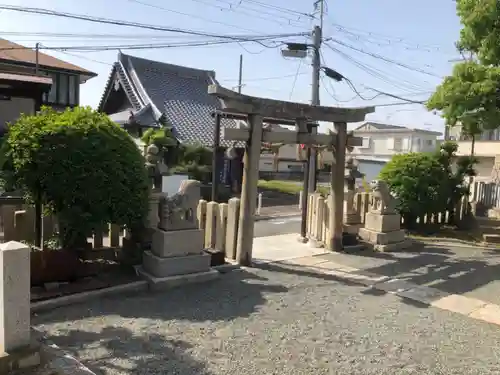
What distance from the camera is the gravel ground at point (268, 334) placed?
15.4ft

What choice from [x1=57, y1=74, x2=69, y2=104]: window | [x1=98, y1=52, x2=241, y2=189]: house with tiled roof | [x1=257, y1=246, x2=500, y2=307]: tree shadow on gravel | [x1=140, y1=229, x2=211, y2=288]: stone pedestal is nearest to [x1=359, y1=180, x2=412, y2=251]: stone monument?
[x1=257, y1=246, x2=500, y2=307]: tree shadow on gravel

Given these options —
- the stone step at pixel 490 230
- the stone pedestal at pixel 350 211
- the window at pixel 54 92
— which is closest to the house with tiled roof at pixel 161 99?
the window at pixel 54 92

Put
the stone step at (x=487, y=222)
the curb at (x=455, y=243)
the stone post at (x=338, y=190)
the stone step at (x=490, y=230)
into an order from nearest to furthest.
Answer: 1. the stone post at (x=338, y=190)
2. the curb at (x=455, y=243)
3. the stone step at (x=490, y=230)
4. the stone step at (x=487, y=222)

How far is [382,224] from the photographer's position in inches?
423

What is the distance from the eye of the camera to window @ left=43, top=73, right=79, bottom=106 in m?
24.5

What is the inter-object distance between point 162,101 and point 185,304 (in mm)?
18500

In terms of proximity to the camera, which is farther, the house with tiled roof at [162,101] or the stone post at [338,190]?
the house with tiled roof at [162,101]

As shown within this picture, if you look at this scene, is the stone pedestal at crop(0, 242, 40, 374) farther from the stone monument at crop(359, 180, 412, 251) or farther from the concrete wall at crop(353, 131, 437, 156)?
the concrete wall at crop(353, 131, 437, 156)

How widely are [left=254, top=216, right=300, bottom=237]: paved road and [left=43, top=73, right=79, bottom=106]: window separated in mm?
15553

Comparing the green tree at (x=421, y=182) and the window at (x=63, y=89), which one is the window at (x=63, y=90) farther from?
the green tree at (x=421, y=182)

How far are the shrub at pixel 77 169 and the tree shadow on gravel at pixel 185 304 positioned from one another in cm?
129

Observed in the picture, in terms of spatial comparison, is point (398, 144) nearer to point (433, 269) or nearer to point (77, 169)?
point (433, 269)

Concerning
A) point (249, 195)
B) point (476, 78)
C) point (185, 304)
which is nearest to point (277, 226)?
point (249, 195)

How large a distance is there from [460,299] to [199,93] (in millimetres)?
21409
